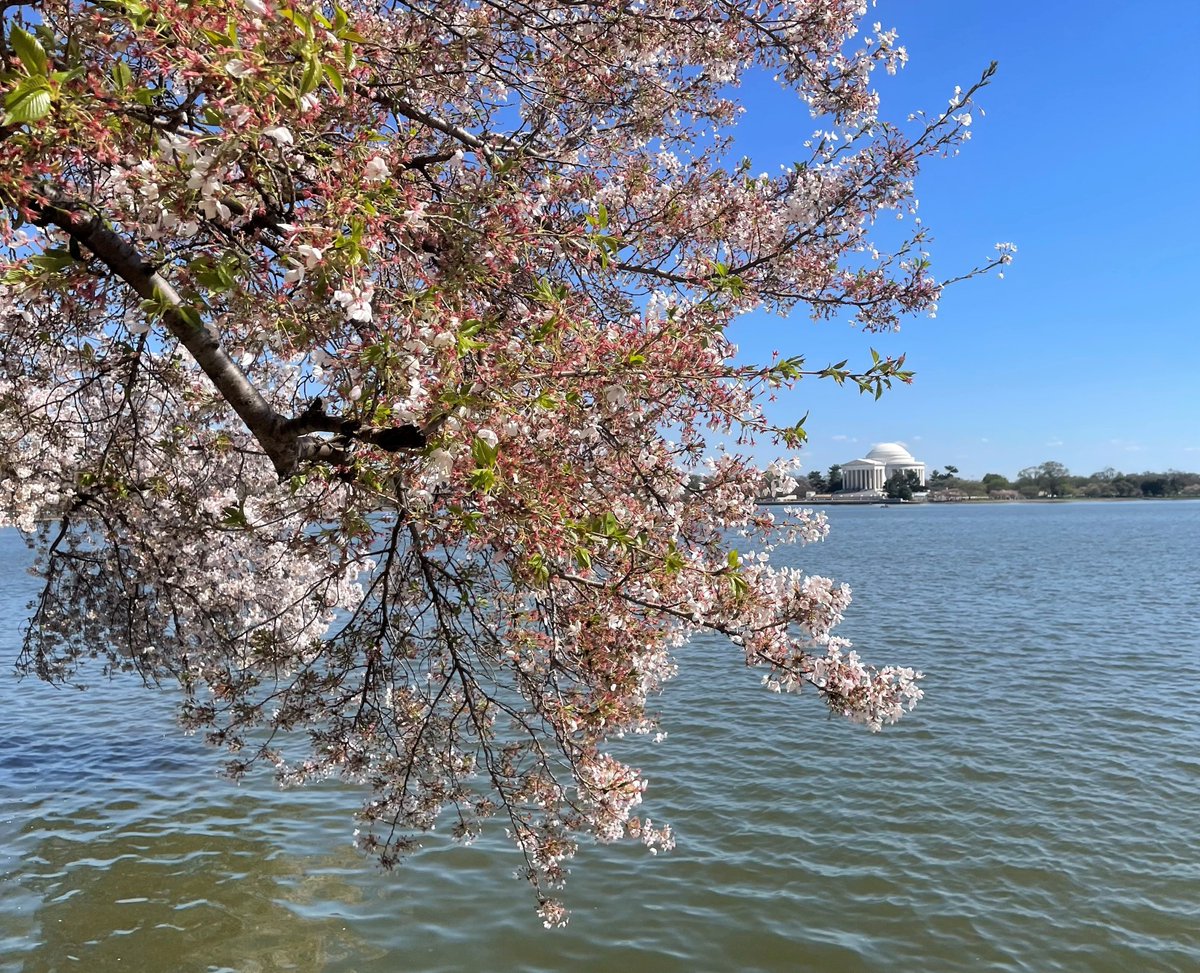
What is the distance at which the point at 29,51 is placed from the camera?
2.46 meters

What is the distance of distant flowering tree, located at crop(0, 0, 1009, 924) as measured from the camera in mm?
3172

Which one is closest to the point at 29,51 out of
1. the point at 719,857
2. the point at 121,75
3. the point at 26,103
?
the point at 26,103

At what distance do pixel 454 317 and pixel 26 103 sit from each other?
5.25 feet

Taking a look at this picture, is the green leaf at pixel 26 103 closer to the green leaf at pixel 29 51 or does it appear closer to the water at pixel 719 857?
the green leaf at pixel 29 51

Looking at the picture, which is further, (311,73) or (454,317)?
(454,317)

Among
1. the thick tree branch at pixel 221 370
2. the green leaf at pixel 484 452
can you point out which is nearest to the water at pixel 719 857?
the thick tree branch at pixel 221 370

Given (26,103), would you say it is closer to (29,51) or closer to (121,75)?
(29,51)

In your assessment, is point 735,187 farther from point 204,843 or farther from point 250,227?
point 204,843

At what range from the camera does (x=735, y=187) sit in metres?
7.23

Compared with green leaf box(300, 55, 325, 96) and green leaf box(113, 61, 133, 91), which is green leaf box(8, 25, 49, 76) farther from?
green leaf box(300, 55, 325, 96)

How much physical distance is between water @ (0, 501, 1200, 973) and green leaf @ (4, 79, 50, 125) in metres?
8.12

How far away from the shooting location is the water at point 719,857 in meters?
8.71

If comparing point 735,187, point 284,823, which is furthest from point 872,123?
point 284,823

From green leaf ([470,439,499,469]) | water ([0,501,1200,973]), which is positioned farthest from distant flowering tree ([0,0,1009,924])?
water ([0,501,1200,973])
